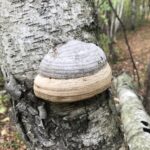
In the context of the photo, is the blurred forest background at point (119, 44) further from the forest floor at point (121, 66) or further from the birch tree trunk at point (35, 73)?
the birch tree trunk at point (35, 73)

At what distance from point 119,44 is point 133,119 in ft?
37.2

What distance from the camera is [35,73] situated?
1.30 m

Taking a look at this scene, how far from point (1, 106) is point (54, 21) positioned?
15.8 feet

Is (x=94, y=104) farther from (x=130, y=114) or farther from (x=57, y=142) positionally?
(x=130, y=114)

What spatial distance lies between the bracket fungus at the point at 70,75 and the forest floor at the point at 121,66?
354cm

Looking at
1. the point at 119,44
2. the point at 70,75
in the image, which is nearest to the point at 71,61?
the point at 70,75

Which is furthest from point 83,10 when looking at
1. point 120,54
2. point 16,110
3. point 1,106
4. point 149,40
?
point 149,40

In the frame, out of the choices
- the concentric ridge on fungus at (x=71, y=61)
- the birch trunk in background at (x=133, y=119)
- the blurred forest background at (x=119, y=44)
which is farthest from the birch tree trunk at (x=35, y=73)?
the birch trunk in background at (x=133, y=119)

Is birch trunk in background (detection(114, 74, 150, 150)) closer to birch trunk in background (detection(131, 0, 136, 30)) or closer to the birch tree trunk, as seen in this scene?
the birch tree trunk

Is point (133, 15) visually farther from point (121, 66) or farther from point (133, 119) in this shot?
point (133, 119)

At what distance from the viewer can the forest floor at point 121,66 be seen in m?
4.92

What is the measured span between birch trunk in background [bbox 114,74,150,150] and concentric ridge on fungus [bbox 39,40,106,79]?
2.10 m

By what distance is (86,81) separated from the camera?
3.88 feet

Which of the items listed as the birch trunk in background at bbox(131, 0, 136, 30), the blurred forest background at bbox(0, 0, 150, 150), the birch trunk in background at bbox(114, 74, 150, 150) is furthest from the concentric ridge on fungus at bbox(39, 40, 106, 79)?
the birch trunk in background at bbox(131, 0, 136, 30)
